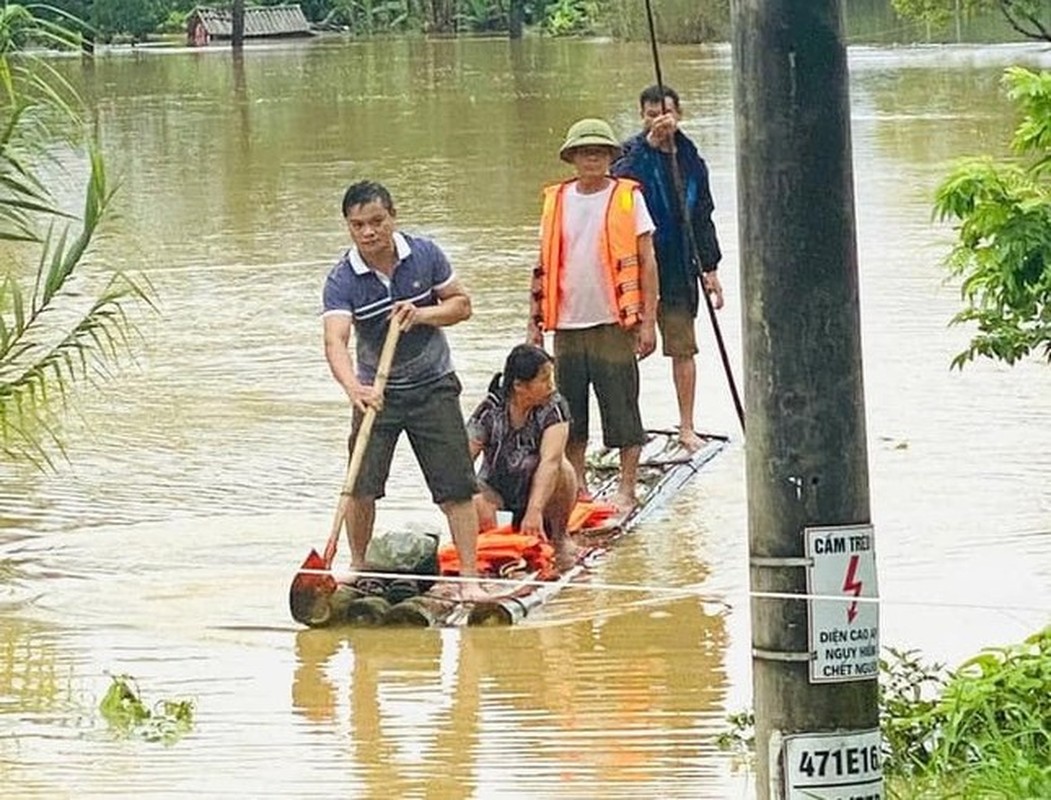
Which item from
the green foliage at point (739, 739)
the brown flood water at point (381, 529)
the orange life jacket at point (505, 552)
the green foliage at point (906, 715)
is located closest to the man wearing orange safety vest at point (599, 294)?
the brown flood water at point (381, 529)

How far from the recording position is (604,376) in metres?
11.0

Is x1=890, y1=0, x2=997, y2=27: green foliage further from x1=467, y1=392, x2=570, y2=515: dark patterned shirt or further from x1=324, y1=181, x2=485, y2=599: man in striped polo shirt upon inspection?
x1=324, y1=181, x2=485, y2=599: man in striped polo shirt

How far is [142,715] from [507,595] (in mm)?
1709

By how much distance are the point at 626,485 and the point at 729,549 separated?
0.96 metres

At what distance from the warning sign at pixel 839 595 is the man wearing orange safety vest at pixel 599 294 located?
636 centimetres

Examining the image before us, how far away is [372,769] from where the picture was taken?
7.41 meters

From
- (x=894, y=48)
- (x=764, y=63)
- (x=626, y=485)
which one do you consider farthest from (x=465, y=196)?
(x=894, y=48)

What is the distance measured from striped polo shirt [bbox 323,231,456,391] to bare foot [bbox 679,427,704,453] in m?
2.59

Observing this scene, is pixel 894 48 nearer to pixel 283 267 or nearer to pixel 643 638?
pixel 283 267

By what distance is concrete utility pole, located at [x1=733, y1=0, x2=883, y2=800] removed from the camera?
14.0 ft

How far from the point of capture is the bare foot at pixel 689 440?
39.2 ft

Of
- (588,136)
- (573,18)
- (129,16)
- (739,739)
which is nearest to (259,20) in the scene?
(129,16)

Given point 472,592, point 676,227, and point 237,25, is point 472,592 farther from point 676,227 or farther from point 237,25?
point 237,25

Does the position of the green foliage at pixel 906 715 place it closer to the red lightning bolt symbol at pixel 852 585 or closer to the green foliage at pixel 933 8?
the red lightning bolt symbol at pixel 852 585
